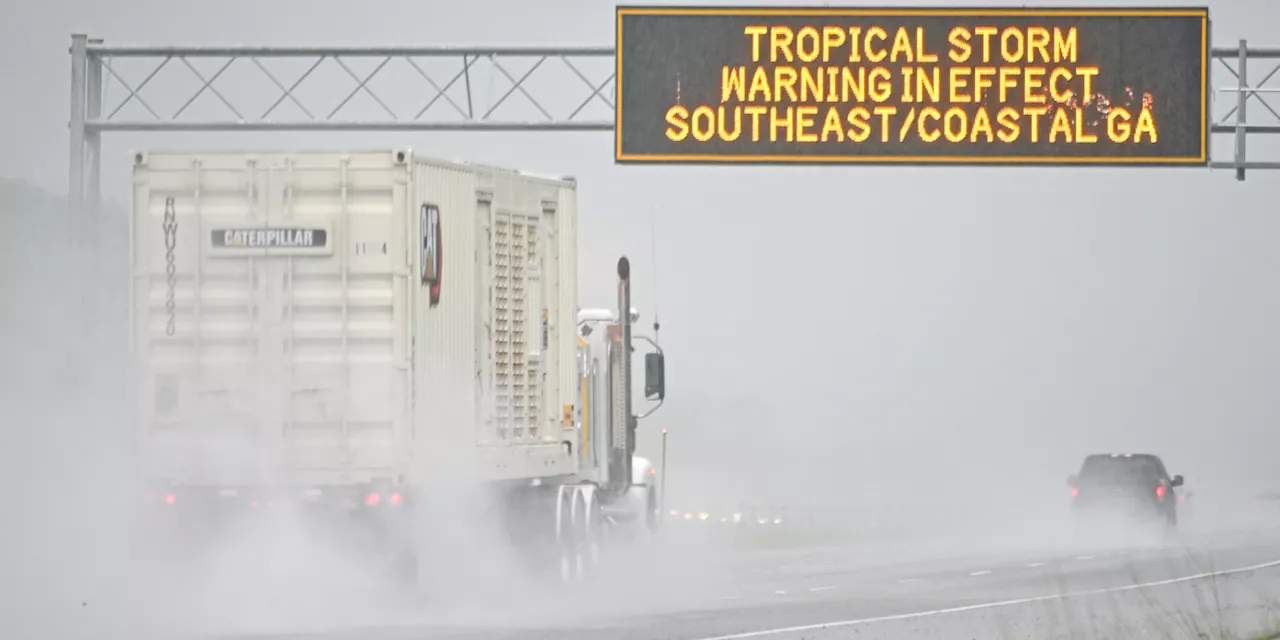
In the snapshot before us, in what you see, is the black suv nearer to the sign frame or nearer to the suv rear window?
the suv rear window

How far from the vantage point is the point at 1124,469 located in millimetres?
43812

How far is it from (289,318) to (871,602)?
708cm

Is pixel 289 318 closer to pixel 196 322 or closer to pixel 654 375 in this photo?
pixel 196 322

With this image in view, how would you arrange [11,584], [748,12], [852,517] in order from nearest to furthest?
[11,584], [748,12], [852,517]

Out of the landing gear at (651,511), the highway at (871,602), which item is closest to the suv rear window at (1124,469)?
the highway at (871,602)

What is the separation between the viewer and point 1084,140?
26797 mm

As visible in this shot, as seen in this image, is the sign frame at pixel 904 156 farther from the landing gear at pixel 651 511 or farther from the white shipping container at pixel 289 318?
the white shipping container at pixel 289 318

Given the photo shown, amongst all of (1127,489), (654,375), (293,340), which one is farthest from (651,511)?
(1127,489)

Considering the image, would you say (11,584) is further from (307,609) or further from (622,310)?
(622,310)

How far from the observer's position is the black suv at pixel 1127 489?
1705 inches

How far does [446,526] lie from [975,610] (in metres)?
5.08

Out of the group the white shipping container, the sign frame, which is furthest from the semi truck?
the sign frame

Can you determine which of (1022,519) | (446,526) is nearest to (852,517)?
(1022,519)

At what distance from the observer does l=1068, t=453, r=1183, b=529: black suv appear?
43312 mm
